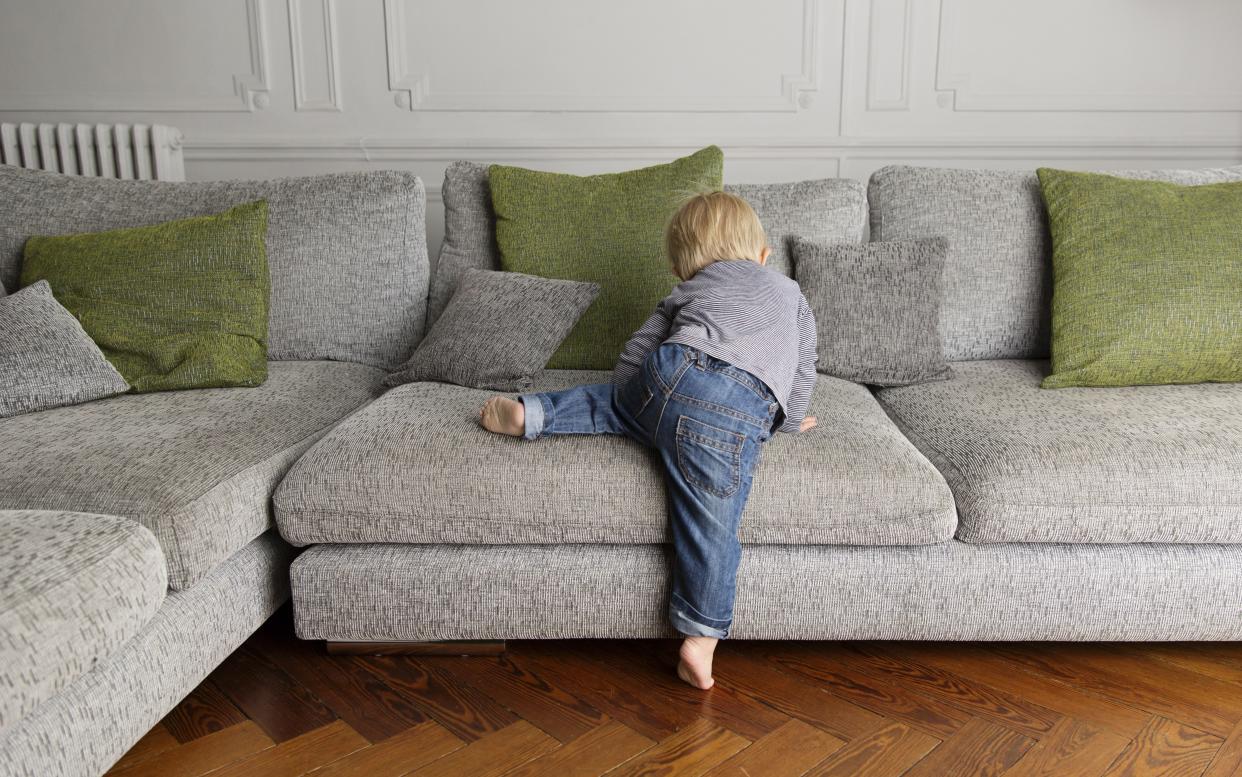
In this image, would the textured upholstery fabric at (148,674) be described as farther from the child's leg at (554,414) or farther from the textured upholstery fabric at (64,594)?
the child's leg at (554,414)

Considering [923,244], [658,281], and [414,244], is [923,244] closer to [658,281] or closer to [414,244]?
[658,281]

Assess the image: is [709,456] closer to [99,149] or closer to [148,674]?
[148,674]

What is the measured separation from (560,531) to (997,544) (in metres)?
0.77

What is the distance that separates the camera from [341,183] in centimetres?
239

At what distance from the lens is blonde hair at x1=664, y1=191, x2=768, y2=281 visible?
1.77 meters

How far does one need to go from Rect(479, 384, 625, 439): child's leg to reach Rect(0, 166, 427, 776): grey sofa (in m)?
0.42

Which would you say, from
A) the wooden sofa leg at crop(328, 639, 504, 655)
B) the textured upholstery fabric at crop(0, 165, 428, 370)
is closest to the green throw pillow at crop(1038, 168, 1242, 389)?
the wooden sofa leg at crop(328, 639, 504, 655)

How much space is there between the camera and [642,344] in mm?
1772

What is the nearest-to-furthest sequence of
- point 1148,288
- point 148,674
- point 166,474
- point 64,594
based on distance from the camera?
point 64,594 < point 148,674 < point 166,474 < point 1148,288

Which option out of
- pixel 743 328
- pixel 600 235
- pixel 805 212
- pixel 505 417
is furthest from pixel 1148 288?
pixel 505 417

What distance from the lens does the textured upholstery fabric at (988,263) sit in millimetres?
2275

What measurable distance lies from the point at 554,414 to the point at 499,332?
0.44 meters

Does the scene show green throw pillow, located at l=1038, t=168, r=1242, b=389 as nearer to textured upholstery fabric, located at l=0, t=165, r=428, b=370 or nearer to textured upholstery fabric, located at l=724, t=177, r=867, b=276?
textured upholstery fabric, located at l=724, t=177, r=867, b=276

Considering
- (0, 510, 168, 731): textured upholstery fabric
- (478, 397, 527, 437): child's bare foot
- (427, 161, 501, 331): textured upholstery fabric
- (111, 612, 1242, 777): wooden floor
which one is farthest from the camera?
(427, 161, 501, 331): textured upholstery fabric
